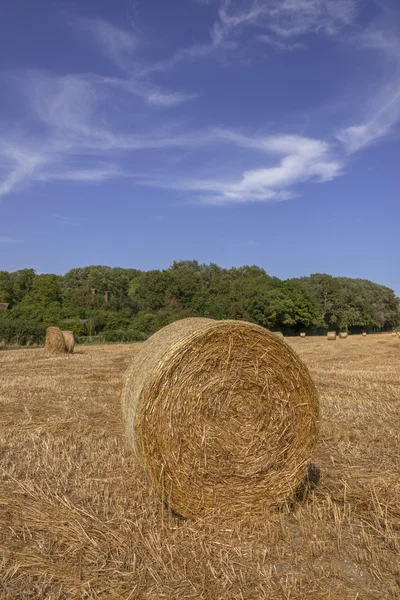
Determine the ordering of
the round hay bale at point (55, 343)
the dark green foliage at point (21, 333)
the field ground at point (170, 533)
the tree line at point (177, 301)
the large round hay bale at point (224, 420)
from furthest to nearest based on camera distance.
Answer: the tree line at point (177, 301)
the dark green foliage at point (21, 333)
the round hay bale at point (55, 343)
the large round hay bale at point (224, 420)
the field ground at point (170, 533)

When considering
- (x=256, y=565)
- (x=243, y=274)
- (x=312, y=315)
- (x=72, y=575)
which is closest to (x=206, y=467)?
(x=256, y=565)

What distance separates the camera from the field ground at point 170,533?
2918 millimetres

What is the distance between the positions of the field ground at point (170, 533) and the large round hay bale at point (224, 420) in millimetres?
237

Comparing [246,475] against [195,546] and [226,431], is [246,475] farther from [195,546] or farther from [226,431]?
[195,546]

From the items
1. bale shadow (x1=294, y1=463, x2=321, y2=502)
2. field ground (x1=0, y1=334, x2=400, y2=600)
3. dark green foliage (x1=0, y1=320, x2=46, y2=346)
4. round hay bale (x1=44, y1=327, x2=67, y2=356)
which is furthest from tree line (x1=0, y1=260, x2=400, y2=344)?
bale shadow (x1=294, y1=463, x2=321, y2=502)

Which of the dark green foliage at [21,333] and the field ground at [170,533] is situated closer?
the field ground at [170,533]

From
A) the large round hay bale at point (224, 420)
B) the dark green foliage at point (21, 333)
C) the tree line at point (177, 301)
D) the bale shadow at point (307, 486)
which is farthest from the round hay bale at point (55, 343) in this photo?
the bale shadow at point (307, 486)

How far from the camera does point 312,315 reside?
5878 centimetres

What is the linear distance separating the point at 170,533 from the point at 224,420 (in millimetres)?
1005

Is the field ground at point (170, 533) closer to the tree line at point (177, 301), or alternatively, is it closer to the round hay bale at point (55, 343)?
the round hay bale at point (55, 343)

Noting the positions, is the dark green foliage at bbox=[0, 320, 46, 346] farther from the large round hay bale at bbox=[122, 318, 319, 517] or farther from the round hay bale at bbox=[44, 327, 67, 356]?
the large round hay bale at bbox=[122, 318, 319, 517]

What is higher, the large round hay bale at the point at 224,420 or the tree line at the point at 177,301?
the tree line at the point at 177,301

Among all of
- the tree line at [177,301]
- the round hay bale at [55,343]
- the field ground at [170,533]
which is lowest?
the field ground at [170,533]

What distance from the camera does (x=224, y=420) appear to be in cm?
432
